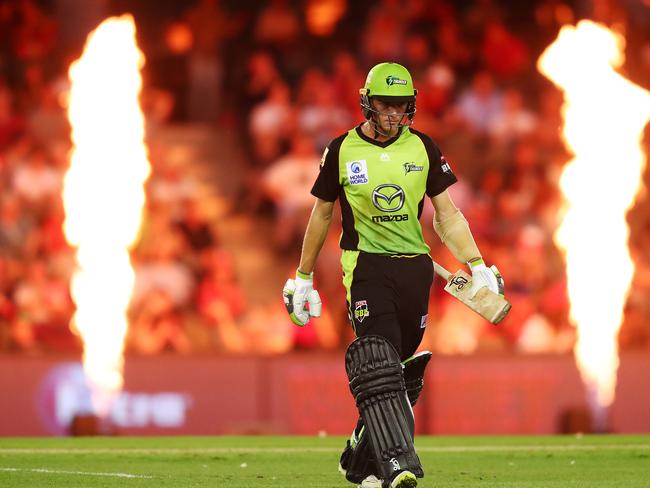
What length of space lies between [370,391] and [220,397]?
7.11m

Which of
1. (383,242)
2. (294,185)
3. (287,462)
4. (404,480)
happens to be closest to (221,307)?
→ (294,185)

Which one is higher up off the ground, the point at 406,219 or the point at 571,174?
the point at 571,174

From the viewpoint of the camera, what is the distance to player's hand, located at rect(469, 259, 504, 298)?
8.91 meters

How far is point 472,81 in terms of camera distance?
66.2 feet

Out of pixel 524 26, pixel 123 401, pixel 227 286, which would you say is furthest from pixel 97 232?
pixel 524 26

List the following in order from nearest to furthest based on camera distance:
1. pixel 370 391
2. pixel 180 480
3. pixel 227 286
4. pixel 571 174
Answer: pixel 370 391
pixel 180 480
pixel 227 286
pixel 571 174

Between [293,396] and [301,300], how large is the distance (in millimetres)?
6422

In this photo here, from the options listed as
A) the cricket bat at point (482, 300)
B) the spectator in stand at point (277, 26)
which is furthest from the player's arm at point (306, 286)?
the spectator in stand at point (277, 26)

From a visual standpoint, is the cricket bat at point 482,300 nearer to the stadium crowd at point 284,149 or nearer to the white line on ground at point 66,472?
the white line on ground at point 66,472

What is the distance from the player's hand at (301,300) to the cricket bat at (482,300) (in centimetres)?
77

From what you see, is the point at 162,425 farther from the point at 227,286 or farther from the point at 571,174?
the point at 571,174

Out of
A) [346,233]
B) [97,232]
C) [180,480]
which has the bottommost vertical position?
[180,480]

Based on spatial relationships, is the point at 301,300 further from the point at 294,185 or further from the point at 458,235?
the point at 294,185

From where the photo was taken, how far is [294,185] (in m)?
18.4
